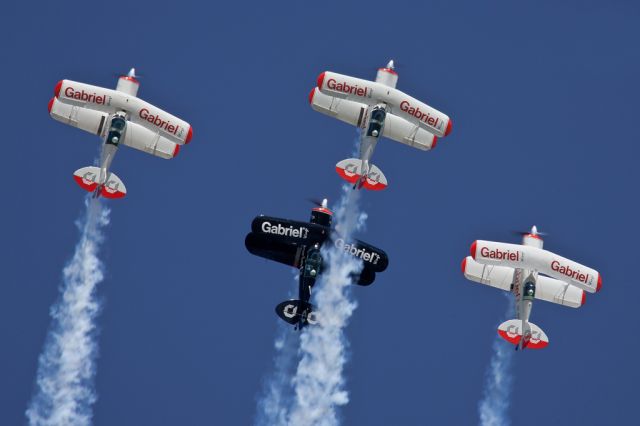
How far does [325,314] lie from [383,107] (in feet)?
34.1

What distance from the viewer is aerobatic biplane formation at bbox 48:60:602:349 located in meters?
88.8

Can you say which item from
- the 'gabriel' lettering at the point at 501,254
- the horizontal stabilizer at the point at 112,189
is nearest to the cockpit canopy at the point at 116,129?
the horizontal stabilizer at the point at 112,189

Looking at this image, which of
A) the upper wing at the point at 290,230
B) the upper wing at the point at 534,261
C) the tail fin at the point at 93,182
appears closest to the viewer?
the upper wing at the point at 290,230

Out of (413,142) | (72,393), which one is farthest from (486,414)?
(72,393)

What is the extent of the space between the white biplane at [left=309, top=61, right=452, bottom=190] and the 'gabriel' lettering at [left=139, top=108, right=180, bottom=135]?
721 cm

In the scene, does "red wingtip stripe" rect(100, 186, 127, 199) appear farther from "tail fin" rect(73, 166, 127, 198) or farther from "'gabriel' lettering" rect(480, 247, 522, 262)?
"'gabriel' lettering" rect(480, 247, 522, 262)

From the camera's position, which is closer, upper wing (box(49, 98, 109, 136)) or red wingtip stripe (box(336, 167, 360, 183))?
upper wing (box(49, 98, 109, 136))

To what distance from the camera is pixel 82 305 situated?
93.2 meters

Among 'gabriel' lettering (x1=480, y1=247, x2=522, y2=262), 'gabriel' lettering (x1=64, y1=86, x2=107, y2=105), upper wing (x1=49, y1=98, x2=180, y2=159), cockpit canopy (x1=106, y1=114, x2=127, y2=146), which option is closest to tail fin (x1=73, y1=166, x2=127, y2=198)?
cockpit canopy (x1=106, y1=114, x2=127, y2=146)

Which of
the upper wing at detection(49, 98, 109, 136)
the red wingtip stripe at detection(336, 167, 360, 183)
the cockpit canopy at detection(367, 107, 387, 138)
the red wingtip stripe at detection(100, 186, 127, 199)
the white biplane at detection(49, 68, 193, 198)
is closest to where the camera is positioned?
Answer: the white biplane at detection(49, 68, 193, 198)

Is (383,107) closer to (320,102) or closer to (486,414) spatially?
(320,102)

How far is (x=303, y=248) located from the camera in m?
89.2

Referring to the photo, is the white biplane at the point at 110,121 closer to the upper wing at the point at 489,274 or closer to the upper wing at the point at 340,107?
the upper wing at the point at 340,107

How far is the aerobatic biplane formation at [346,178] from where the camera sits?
291 ft
